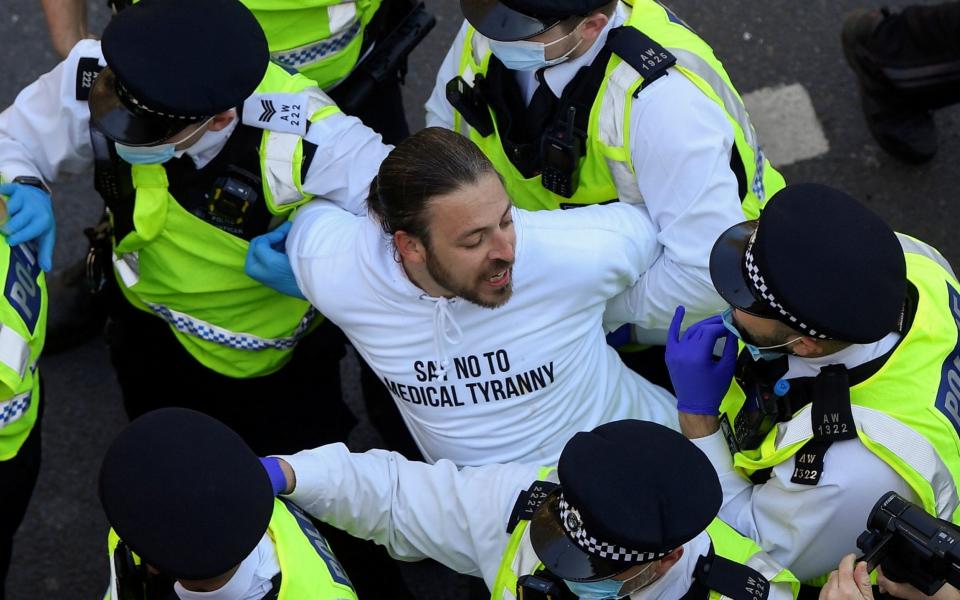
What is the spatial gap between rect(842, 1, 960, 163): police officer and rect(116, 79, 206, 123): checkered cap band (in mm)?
2666

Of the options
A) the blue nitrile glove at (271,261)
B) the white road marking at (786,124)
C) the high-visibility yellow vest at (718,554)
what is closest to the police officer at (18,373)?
the blue nitrile glove at (271,261)

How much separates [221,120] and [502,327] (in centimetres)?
81

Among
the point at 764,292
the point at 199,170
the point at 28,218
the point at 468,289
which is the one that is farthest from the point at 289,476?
the point at 764,292

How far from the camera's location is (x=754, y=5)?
4.85 meters

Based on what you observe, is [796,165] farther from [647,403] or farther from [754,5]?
[647,403]

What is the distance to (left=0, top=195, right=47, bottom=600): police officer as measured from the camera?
101 inches

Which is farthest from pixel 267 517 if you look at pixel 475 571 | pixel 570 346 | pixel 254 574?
pixel 570 346

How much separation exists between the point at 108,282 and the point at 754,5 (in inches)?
115

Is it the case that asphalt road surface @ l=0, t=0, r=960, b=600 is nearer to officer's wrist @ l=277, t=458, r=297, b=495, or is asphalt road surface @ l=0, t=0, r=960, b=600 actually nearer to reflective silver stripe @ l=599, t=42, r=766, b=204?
officer's wrist @ l=277, t=458, r=297, b=495

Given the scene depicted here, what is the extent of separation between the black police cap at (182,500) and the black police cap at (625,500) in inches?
21.4

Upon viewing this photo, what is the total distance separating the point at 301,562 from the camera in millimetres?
2264

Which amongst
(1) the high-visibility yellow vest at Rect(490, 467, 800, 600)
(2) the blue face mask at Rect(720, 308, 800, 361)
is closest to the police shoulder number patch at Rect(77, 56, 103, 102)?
(1) the high-visibility yellow vest at Rect(490, 467, 800, 600)

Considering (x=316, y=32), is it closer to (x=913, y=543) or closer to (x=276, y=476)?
(x=276, y=476)

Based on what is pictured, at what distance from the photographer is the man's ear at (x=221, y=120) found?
273cm
